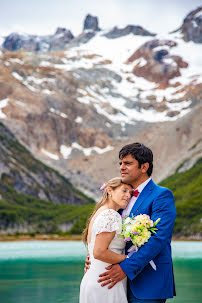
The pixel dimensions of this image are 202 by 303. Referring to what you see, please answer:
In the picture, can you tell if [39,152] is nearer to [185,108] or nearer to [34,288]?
[185,108]

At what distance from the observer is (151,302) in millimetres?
5754

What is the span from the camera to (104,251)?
5738mm

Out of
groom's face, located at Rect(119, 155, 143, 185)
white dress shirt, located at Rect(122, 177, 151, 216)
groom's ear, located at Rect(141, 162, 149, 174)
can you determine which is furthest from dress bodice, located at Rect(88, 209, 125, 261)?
groom's ear, located at Rect(141, 162, 149, 174)

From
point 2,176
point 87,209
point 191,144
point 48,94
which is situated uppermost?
point 48,94

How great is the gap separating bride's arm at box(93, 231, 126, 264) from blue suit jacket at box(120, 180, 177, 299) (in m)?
0.10

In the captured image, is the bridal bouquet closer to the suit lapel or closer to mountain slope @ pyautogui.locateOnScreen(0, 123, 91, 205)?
the suit lapel

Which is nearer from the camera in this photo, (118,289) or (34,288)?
(118,289)

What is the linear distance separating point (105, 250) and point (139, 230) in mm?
441

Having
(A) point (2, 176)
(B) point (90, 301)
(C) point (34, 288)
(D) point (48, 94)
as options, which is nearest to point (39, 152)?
(D) point (48, 94)

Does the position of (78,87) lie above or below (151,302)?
above

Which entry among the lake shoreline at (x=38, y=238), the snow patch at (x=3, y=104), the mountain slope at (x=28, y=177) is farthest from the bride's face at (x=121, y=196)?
the snow patch at (x=3, y=104)

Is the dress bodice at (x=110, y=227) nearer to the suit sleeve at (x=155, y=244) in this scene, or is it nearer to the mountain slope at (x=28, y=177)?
the suit sleeve at (x=155, y=244)

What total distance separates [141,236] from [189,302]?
887cm

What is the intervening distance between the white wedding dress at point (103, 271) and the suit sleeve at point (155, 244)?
0.89ft
